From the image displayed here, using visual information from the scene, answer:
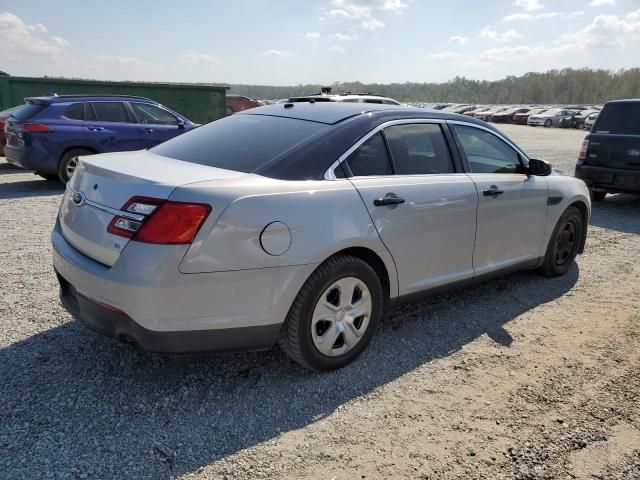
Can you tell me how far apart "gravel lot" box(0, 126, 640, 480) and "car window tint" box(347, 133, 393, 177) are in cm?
121

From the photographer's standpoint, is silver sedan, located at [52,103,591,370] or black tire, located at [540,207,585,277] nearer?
silver sedan, located at [52,103,591,370]

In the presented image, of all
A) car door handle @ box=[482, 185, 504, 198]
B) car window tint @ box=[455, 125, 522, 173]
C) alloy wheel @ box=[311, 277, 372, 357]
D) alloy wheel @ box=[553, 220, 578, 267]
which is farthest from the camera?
alloy wheel @ box=[553, 220, 578, 267]

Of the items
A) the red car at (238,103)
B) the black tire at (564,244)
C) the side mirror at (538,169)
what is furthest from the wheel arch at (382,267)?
the red car at (238,103)

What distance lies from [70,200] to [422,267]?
2.30 metres

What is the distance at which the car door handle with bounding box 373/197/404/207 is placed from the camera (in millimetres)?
3206

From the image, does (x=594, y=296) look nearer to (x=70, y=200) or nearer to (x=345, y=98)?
(x=345, y=98)

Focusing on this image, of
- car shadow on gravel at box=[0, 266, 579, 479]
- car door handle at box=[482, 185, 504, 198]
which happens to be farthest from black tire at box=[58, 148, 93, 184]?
car door handle at box=[482, 185, 504, 198]

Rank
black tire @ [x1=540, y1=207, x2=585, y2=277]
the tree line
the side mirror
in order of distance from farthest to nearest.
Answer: the tree line, black tire @ [x1=540, y1=207, x2=585, y2=277], the side mirror

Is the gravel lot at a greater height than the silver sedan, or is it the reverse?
the silver sedan

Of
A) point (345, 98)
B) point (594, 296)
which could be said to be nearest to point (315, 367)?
point (345, 98)

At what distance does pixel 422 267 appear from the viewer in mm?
3582

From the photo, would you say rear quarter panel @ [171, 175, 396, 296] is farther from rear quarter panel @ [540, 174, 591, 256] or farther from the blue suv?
the blue suv

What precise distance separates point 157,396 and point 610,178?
321 inches

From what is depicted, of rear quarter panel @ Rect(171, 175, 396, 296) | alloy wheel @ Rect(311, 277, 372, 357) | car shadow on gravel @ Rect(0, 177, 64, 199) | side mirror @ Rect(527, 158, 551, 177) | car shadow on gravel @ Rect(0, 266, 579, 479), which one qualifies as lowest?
car shadow on gravel @ Rect(0, 177, 64, 199)
